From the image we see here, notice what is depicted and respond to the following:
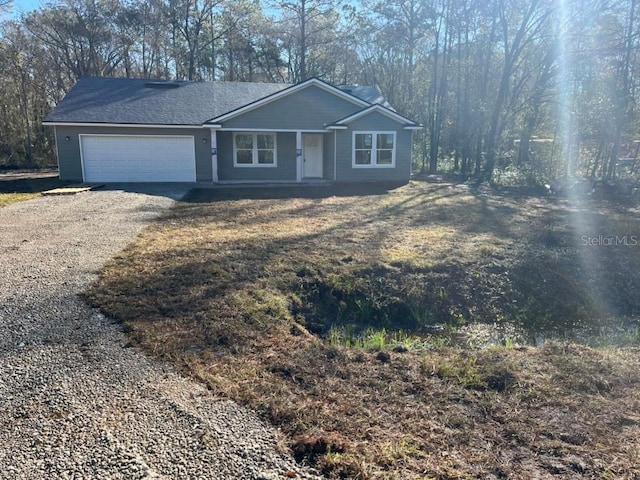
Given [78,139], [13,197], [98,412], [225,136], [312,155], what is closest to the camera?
[98,412]

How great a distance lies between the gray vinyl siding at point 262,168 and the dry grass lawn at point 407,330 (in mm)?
7888

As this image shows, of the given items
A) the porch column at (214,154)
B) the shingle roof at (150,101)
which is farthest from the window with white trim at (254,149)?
the shingle roof at (150,101)

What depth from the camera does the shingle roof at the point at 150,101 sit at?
55.6 feet

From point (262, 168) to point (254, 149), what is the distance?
0.83m

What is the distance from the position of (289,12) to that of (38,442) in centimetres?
3107

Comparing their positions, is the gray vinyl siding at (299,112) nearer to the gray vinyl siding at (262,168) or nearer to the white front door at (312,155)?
the gray vinyl siding at (262,168)

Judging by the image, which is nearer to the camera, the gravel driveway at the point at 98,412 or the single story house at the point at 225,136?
the gravel driveway at the point at 98,412

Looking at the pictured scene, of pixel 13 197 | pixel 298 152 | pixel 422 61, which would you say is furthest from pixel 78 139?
pixel 422 61

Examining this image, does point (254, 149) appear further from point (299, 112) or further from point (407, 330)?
point (407, 330)

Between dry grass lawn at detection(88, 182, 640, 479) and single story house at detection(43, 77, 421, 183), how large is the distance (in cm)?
759

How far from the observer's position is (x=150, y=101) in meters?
18.4

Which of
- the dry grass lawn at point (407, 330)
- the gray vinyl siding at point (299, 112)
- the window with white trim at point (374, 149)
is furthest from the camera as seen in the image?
the window with white trim at point (374, 149)

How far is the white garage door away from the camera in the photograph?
666 inches

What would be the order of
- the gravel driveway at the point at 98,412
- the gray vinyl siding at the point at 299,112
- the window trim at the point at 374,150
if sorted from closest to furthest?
the gravel driveway at the point at 98,412 → the gray vinyl siding at the point at 299,112 → the window trim at the point at 374,150
